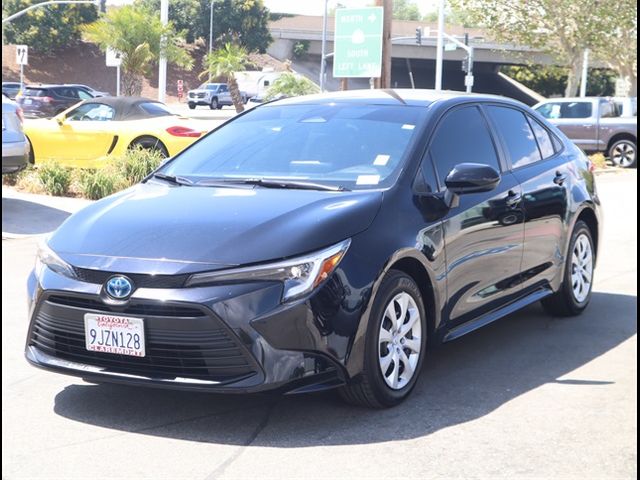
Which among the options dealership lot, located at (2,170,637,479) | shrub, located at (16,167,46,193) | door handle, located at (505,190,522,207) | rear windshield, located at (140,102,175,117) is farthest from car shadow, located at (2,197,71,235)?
door handle, located at (505,190,522,207)

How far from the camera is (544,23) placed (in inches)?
1492

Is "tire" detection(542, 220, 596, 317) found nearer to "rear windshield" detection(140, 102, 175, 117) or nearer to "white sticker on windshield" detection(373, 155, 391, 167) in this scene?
"white sticker on windshield" detection(373, 155, 391, 167)

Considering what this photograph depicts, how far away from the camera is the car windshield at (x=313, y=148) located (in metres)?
5.62

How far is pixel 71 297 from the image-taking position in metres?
4.81

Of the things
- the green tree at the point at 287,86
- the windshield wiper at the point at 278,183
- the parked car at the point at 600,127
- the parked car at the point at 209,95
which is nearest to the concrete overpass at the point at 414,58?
the parked car at the point at 209,95

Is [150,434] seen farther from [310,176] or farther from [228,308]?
[310,176]

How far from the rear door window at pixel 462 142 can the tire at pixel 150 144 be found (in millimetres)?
10438

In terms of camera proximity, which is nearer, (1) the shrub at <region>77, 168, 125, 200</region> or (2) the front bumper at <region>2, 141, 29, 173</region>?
(2) the front bumper at <region>2, 141, 29, 173</region>

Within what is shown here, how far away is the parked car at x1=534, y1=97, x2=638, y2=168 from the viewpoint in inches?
1048

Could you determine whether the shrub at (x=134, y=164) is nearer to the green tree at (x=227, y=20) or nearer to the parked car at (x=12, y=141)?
the parked car at (x=12, y=141)

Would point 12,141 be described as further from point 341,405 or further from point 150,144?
point 341,405

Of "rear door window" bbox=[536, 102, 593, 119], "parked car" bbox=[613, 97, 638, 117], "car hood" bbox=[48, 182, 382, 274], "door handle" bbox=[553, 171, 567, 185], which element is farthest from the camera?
"parked car" bbox=[613, 97, 638, 117]

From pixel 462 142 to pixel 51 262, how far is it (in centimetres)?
252

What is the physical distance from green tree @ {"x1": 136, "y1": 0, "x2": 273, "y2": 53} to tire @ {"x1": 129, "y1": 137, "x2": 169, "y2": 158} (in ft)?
208
